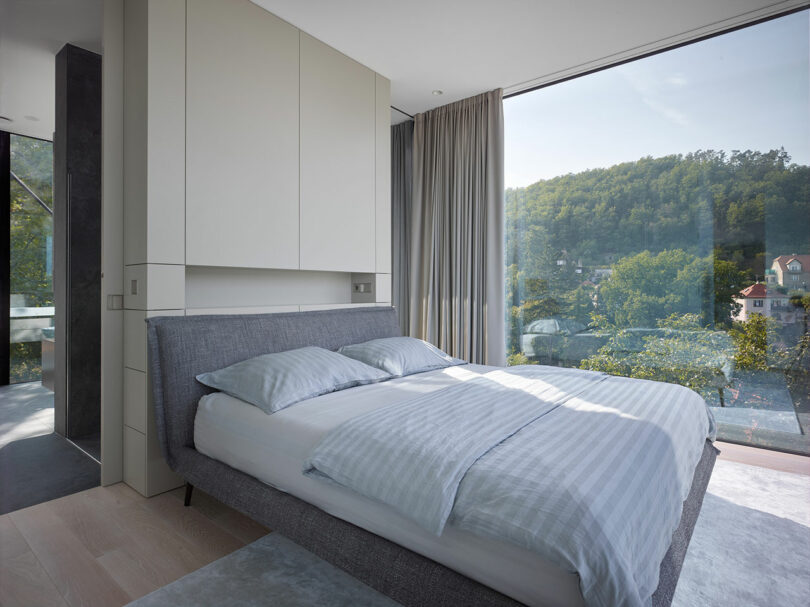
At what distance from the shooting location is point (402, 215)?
4430 millimetres

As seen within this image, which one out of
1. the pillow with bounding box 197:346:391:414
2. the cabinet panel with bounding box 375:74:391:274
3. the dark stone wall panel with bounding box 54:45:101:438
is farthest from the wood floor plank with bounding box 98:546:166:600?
the cabinet panel with bounding box 375:74:391:274

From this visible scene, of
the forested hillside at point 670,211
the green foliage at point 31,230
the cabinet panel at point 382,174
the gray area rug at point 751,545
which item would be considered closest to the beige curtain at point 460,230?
the forested hillside at point 670,211

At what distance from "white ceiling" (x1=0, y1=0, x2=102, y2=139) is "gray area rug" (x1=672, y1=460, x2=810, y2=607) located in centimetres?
391

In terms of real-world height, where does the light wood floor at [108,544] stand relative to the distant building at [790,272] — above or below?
below

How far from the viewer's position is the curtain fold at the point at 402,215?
172 inches

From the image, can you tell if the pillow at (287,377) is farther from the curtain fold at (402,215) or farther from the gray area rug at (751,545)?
the curtain fold at (402,215)

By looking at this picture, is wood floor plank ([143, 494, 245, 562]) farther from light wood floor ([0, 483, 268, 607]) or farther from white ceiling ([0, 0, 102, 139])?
white ceiling ([0, 0, 102, 139])

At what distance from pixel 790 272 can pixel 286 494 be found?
3.09 meters

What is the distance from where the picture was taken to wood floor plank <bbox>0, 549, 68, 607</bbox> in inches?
57.2

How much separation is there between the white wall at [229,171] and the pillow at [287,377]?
493 millimetres

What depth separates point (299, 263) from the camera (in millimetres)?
2885

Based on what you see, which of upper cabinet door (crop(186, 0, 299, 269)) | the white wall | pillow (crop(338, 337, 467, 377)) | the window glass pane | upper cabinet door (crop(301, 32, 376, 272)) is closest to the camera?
the white wall

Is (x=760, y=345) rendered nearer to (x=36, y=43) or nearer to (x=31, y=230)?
(x=36, y=43)

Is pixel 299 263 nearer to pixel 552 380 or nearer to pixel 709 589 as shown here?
pixel 552 380
